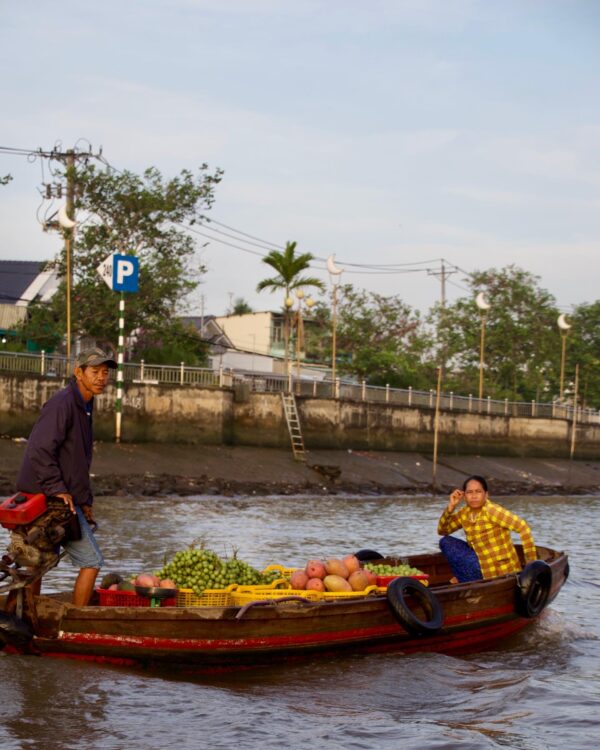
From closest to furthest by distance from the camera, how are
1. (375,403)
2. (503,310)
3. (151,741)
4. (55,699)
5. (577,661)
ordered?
1. (151,741)
2. (55,699)
3. (577,661)
4. (375,403)
5. (503,310)

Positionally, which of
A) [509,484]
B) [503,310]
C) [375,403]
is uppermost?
[503,310]

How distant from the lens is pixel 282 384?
41000mm

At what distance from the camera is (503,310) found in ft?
215

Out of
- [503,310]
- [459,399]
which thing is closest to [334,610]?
[459,399]

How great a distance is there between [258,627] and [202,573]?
0.92 metres

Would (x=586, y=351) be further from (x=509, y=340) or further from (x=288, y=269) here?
(x=288, y=269)

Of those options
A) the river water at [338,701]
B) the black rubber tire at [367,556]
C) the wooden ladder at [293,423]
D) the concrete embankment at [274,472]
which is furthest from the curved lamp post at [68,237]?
the black rubber tire at [367,556]

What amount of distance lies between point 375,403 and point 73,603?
34998mm

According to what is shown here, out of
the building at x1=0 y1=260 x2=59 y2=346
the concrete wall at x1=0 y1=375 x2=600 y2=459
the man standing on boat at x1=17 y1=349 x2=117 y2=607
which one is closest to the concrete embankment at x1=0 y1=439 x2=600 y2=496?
the concrete wall at x1=0 y1=375 x2=600 y2=459

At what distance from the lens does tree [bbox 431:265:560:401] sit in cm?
6512

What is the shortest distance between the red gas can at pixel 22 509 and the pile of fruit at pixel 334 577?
283 cm

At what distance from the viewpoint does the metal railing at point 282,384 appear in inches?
1366

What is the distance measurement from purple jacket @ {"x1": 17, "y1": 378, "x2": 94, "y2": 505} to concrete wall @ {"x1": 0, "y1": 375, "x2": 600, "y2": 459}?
25308 millimetres

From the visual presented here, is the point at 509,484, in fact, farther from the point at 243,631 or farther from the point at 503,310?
the point at 243,631
